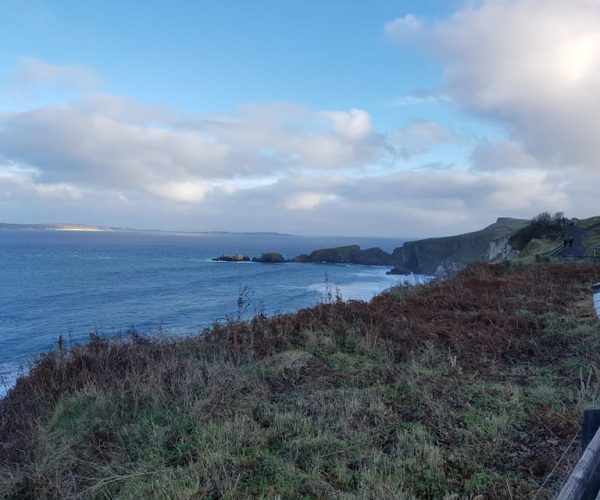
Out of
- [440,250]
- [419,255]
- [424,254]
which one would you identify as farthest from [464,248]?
[419,255]

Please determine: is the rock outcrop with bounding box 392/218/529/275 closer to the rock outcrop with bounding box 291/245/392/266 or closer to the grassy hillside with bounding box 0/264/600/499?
the rock outcrop with bounding box 291/245/392/266

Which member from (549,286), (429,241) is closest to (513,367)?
(549,286)

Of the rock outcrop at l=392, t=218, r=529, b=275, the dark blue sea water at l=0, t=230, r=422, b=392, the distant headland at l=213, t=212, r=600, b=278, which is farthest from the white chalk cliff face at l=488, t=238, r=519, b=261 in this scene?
the rock outcrop at l=392, t=218, r=529, b=275

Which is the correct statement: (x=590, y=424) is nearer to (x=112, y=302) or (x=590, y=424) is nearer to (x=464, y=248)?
(x=112, y=302)

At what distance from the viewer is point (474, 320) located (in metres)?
10.9

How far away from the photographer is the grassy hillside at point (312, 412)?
13.9 ft

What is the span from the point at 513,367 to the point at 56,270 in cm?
6577

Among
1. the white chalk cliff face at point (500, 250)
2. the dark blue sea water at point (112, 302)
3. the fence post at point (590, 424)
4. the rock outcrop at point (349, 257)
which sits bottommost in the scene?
the dark blue sea water at point (112, 302)

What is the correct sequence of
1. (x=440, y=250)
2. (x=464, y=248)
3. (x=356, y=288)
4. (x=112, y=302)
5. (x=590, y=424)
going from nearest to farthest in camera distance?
(x=590, y=424), (x=112, y=302), (x=356, y=288), (x=464, y=248), (x=440, y=250)

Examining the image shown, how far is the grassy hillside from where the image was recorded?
4.25 m

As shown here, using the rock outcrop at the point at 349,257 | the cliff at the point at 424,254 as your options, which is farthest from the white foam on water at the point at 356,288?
the rock outcrop at the point at 349,257

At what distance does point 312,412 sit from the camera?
580 centimetres

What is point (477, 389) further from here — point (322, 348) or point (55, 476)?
point (55, 476)

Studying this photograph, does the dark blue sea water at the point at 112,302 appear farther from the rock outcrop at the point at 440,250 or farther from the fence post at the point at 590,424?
the rock outcrop at the point at 440,250
